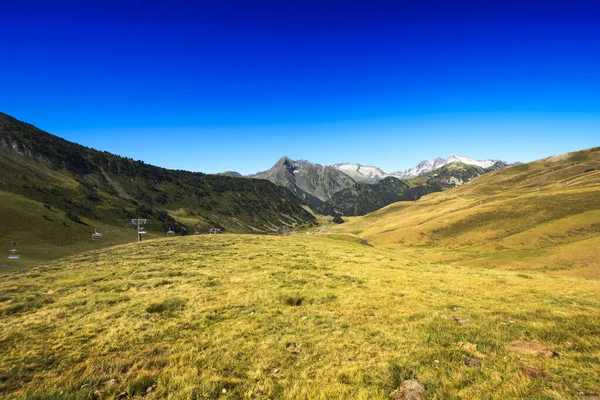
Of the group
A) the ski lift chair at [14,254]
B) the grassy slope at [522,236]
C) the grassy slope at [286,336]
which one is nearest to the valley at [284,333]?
the grassy slope at [286,336]

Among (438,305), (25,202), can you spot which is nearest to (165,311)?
(438,305)

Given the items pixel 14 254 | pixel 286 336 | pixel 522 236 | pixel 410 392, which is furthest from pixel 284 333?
pixel 522 236

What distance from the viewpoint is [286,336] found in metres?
12.7

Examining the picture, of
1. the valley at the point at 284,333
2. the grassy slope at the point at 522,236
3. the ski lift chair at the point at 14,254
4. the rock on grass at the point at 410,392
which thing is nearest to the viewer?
the rock on grass at the point at 410,392

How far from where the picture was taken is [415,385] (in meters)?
8.74

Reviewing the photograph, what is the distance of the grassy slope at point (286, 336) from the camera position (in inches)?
345

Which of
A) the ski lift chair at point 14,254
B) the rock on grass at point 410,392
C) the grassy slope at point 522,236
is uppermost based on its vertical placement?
the ski lift chair at point 14,254

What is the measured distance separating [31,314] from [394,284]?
24.0m

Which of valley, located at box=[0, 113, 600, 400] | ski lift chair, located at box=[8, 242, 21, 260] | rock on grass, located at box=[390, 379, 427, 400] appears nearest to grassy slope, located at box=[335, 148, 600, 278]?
valley, located at box=[0, 113, 600, 400]

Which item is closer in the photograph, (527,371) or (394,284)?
(527,371)

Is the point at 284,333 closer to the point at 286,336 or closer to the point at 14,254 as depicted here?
the point at 286,336

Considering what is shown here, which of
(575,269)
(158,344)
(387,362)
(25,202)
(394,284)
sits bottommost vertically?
(575,269)

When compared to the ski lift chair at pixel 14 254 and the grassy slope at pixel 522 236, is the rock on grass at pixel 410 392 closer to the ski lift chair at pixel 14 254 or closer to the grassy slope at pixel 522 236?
the grassy slope at pixel 522 236

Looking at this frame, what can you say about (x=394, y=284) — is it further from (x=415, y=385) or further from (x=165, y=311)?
Result: (x=165, y=311)
